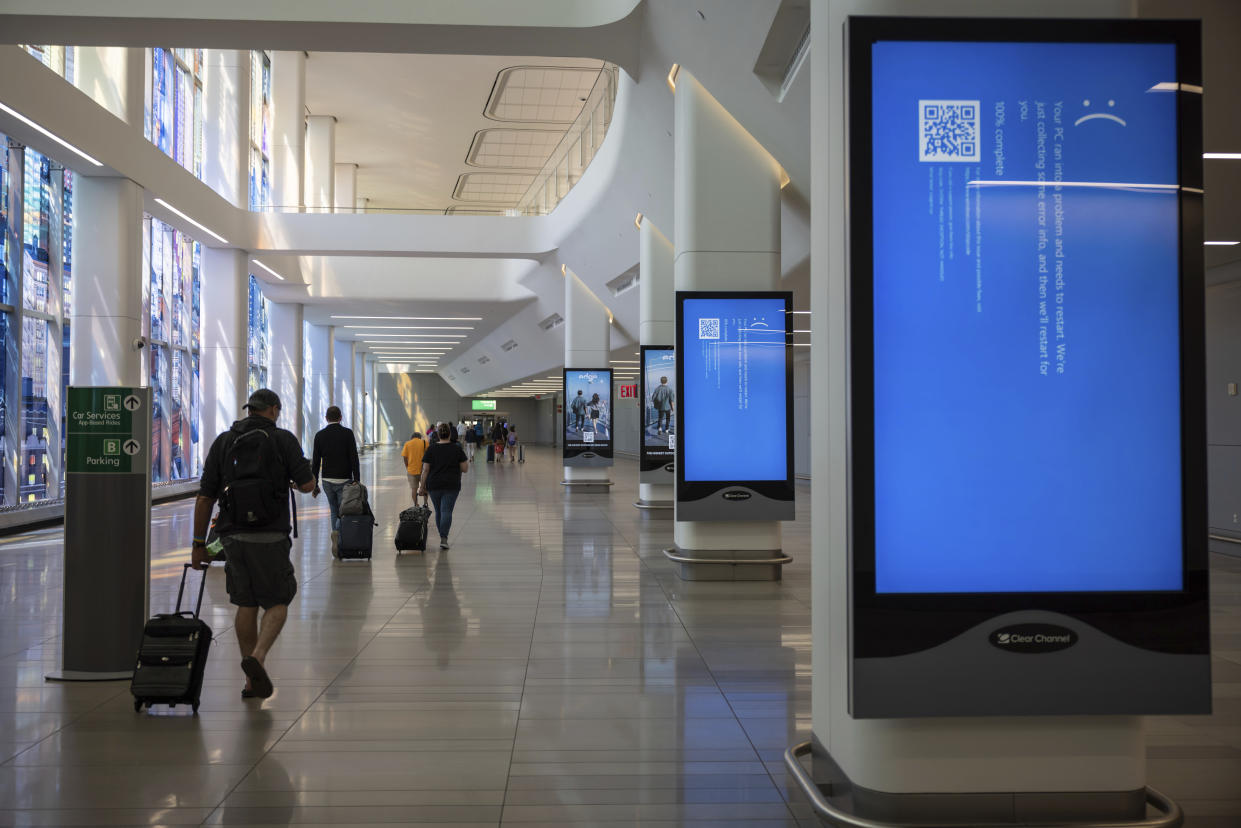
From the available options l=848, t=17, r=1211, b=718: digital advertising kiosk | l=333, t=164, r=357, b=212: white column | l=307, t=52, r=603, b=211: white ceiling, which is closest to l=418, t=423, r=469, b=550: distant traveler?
l=848, t=17, r=1211, b=718: digital advertising kiosk

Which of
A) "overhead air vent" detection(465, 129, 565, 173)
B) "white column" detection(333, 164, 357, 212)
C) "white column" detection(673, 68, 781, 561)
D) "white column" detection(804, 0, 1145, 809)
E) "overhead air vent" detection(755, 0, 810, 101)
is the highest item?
"overhead air vent" detection(465, 129, 565, 173)

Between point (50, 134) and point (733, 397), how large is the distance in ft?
33.0

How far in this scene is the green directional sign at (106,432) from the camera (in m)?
6.33

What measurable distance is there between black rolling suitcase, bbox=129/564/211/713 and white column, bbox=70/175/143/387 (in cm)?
1177

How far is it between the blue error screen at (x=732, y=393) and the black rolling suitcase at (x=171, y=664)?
582cm

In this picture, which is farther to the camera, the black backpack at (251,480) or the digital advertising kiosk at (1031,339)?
the black backpack at (251,480)

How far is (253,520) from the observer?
5.77 metres

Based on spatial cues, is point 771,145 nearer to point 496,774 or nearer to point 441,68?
point 496,774

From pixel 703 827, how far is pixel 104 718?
11.3 ft

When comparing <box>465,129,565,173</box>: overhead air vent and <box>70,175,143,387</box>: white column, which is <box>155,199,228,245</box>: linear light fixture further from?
<box>465,129,565,173</box>: overhead air vent

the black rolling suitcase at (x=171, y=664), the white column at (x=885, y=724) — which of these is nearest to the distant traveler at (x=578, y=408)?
the black rolling suitcase at (x=171, y=664)

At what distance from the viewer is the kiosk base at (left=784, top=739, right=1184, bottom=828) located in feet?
12.0

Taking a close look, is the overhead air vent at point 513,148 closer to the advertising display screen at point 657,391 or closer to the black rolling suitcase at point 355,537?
the advertising display screen at point 657,391

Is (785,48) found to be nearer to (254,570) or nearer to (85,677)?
(254,570)
